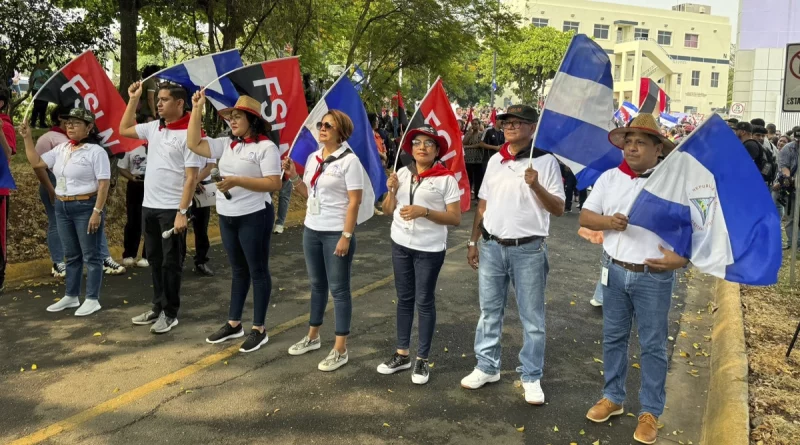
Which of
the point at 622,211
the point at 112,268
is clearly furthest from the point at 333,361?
the point at 112,268

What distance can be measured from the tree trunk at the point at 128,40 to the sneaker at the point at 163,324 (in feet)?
22.2

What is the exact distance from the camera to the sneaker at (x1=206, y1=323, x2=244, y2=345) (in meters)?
5.02

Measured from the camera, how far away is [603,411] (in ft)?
12.7

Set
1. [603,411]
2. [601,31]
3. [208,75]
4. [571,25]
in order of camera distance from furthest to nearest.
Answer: [601,31]
[571,25]
[208,75]
[603,411]

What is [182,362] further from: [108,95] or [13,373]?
[108,95]

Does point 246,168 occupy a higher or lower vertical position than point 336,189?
higher

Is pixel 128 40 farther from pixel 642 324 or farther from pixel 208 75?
pixel 642 324

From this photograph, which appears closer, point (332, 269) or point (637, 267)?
point (637, 267)

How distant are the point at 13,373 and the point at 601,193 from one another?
4.26 metres

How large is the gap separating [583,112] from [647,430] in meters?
2.04

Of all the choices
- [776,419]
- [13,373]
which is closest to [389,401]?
[776,419]

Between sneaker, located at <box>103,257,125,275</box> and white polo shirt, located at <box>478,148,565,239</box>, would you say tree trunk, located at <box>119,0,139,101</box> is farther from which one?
white polo shirt, located at <box>478,148,565,239</box>

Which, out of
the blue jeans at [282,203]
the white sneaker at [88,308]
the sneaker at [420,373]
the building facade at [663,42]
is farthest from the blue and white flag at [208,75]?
the building facade at [663,42]

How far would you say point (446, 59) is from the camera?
645 inches
